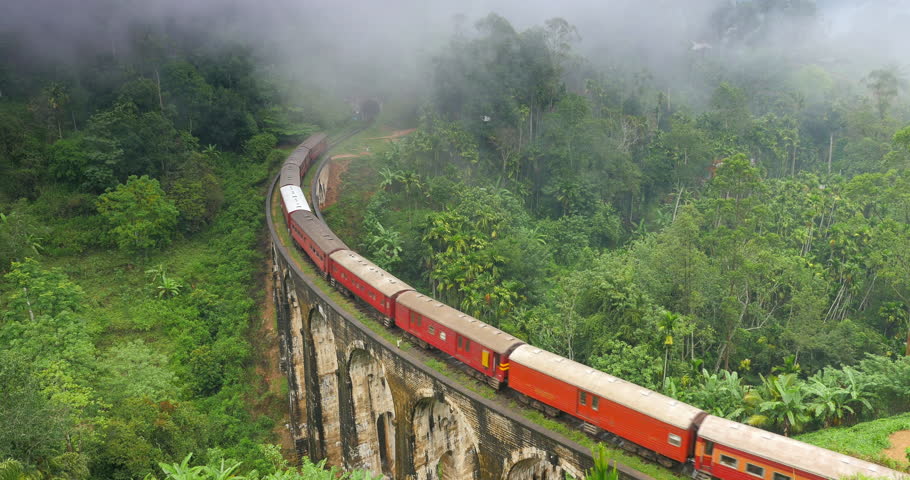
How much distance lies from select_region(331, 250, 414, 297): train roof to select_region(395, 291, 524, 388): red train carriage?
1.01 m

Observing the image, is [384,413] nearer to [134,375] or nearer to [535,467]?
[535,467]

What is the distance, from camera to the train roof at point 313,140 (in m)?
53.3

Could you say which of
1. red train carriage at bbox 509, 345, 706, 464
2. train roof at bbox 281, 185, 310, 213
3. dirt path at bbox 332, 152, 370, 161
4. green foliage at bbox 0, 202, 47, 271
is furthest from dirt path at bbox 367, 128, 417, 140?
red train carriage at bbox 509, 345, 706, 464

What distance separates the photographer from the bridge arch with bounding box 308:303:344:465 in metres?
29.2

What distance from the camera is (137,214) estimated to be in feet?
126

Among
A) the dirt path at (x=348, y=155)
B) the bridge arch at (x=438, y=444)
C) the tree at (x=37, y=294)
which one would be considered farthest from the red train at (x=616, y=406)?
the dirt path at (x=348, y=155)

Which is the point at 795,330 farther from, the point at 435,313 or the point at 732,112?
the point at 732,112

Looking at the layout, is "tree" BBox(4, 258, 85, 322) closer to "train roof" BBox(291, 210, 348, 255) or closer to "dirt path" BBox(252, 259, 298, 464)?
"dirt path" BBox(252, 259, 298, 464)

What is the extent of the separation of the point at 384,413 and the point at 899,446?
734 inches

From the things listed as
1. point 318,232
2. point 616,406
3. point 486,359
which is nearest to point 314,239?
point 318,232

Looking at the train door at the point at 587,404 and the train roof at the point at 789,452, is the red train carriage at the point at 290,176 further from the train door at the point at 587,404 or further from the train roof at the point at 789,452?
the train roof at the point at 789,452

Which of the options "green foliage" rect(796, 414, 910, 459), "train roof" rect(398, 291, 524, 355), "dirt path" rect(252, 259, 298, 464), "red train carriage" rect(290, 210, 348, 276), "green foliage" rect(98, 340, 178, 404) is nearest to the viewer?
"green foliage" rect(796, 414, 910, 459)

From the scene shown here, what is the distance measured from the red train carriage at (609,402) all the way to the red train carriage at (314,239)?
14.0 metres

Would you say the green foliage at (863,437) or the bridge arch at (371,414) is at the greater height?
the green foliage at (863,437)
